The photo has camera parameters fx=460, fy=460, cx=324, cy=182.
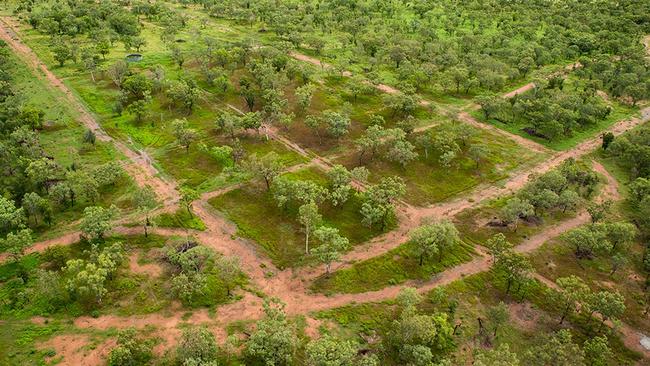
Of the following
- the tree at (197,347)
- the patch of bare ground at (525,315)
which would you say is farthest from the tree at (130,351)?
the patch of bare ground at (525,315)

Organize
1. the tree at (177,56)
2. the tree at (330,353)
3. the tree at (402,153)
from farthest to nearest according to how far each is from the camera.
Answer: the tree at (177,56)
the tree at (402,153)
the tree at (330,353)

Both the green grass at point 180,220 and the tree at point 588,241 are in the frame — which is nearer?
the tree at point 588,241

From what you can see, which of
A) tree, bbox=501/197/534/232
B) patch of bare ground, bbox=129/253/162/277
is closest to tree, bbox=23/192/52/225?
patch of bare ground, bbox=129/253/162/277

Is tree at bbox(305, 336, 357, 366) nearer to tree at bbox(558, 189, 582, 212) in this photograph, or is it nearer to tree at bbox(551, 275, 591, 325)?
tree at bbox(551, 275, 591, 325)

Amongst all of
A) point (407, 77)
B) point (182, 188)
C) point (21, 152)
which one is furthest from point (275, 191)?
point (407, 77)

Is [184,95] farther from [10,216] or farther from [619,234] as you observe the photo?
[619,234]

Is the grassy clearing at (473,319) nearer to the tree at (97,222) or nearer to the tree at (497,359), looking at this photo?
the tree at (497,359)

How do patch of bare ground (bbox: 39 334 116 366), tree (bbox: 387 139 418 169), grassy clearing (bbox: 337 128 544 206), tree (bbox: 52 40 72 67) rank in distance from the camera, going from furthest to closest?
Result: tree (bbox: 52 40 72 67)
tree (bbox: 387 139 418 169)
grassy clearing (bbox: 337 128 544 206)
patch of bare ground (bbox: 39 334 116 366)
